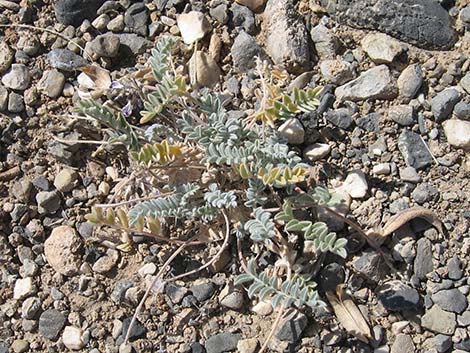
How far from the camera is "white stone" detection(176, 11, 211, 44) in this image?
2.94 metres

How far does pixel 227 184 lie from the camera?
272 centimetres

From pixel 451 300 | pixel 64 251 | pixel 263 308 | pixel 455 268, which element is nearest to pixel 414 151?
pixel 455 268

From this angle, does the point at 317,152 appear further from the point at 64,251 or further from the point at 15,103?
the point at 15,103

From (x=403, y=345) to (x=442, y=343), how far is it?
13 cm

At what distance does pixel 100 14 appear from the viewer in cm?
304

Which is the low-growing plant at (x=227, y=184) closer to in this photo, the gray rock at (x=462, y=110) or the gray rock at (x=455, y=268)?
the gray rock at (x=455, y=268)

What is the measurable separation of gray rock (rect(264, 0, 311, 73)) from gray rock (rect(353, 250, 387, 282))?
76 cm

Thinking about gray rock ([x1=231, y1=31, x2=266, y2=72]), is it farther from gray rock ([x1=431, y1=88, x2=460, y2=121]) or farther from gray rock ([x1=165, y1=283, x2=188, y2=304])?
gray rock ([x1=165, y1=283, x2=188, y2=304])

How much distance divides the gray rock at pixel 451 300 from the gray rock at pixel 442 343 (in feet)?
0.32

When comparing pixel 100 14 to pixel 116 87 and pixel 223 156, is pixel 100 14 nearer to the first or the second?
pixel 116 87

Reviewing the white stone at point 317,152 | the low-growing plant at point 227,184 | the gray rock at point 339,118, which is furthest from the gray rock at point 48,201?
the gray rock at point 339,118

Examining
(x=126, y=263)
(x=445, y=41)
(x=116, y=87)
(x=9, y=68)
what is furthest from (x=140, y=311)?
(x=445, y=41)

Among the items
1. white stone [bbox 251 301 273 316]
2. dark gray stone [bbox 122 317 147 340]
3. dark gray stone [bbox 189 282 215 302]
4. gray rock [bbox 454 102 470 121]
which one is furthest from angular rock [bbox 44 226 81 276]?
gray rock [bbox 454 102 470 121]

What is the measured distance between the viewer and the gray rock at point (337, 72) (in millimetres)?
2879
